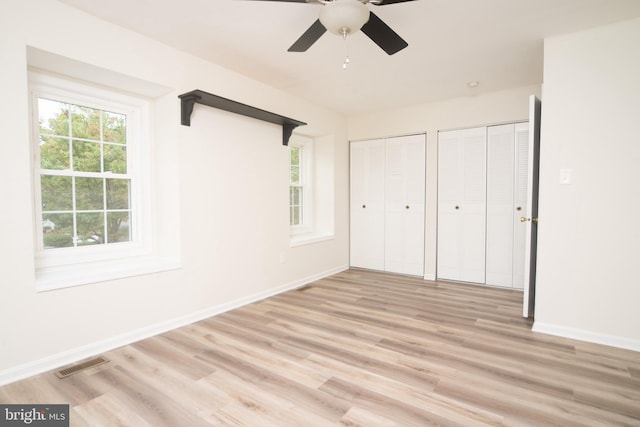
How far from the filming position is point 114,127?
2.90m

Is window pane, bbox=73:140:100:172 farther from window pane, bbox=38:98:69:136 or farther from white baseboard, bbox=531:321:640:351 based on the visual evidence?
white baseboard, bbox=531:321:640:351

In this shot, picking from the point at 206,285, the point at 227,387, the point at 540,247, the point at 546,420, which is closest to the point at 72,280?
the point at 206,285

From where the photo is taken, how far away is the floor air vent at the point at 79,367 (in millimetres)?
2150

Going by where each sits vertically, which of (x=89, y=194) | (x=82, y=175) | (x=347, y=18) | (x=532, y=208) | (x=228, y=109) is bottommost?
(x=532, y=208)

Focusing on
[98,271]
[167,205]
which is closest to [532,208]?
[167,205]

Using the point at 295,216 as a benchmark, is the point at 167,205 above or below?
above

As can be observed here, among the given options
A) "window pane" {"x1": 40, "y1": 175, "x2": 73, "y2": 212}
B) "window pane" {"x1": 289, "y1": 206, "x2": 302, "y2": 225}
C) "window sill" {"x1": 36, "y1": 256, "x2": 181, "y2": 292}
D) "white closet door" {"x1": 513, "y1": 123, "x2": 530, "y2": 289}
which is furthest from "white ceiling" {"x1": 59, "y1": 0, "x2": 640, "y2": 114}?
"window sill" {"x1": 36, "y1": 256, "x2": 181, "y2": 292}

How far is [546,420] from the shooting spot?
169 cm

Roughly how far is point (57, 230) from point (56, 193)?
0.29m

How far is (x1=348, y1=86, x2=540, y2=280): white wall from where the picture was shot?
409cm

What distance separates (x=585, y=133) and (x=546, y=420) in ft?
7.29

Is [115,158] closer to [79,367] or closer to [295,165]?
[79,367]

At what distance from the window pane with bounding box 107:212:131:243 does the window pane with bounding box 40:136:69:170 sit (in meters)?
0.53

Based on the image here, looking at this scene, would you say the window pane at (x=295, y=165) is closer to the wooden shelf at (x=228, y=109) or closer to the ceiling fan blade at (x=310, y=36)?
the wooden shelf at (x=228, y=109)
